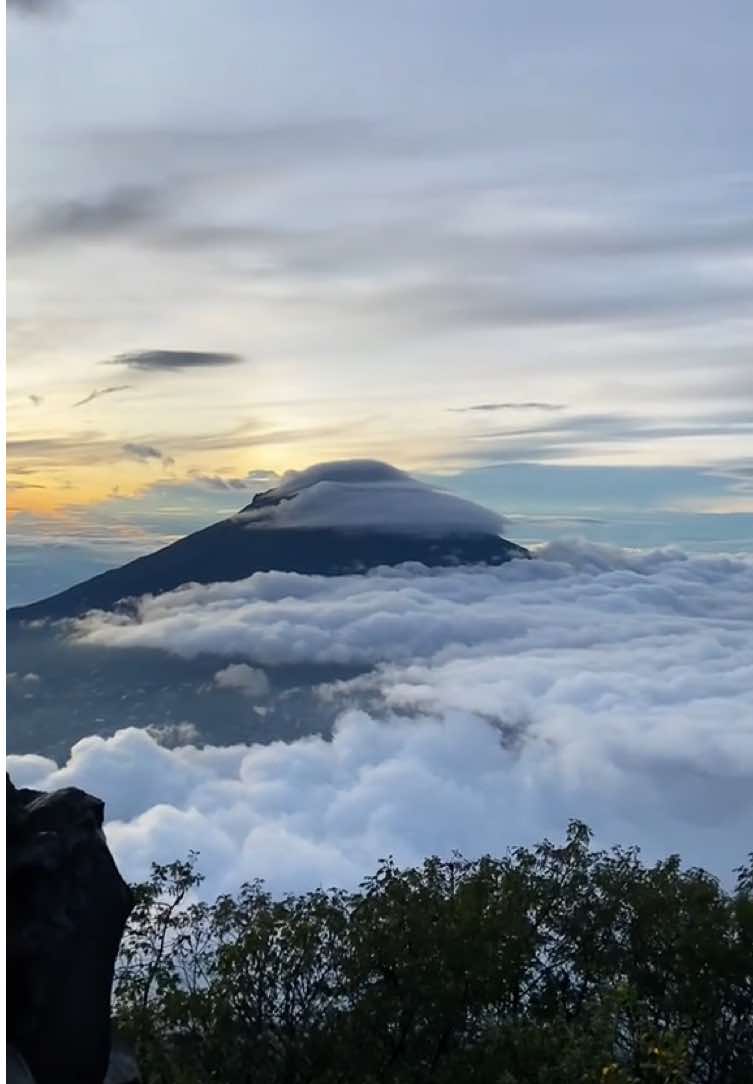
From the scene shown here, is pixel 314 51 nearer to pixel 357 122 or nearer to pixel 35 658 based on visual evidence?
pixel 357 122

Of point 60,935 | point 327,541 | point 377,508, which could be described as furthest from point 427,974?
point 327,541

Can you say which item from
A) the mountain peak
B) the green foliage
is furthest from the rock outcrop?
the mountain peak

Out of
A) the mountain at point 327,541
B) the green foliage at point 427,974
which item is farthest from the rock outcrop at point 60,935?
the mountain at point 327,541

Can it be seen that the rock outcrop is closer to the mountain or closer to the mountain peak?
the mountain peak

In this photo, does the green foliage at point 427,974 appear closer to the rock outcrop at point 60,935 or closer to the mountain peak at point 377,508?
the rock outcrop at point 60,935

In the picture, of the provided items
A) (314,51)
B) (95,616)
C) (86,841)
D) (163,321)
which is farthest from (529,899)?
(95,616)

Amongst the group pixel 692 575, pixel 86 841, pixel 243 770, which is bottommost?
pixel 243 770

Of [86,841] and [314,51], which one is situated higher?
[314,51]
